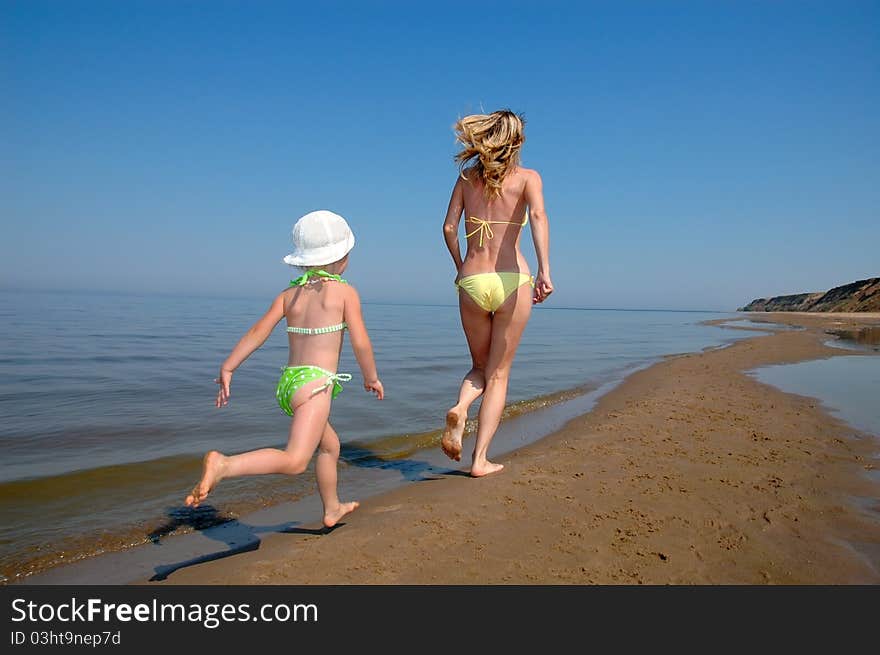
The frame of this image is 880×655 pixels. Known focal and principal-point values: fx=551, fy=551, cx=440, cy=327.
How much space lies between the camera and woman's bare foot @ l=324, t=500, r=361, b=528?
3000mm

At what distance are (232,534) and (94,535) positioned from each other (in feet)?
2.46

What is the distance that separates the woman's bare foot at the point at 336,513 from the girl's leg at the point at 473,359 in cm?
74

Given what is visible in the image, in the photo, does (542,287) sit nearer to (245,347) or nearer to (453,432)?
(453,432)

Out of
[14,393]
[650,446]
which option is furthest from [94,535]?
[14,393]

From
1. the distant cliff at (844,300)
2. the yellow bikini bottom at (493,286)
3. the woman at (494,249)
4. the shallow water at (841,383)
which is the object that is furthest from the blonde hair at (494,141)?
the distant cliff at (844,300)

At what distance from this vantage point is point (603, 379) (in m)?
9.19

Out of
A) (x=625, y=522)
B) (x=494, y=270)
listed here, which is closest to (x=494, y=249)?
(x=494, y=270)

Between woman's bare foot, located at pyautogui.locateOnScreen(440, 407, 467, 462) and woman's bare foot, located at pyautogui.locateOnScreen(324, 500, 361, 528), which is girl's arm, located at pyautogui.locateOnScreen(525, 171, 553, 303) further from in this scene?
woman's bare foot, located at pyautogui.locateOnScreen(324, 500, 361, 528)

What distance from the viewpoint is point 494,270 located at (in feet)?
12.3

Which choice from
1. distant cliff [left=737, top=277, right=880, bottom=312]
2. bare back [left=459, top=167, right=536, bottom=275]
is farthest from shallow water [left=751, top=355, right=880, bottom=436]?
distant cliff [left=737, top=277, right=880, bottom=312]

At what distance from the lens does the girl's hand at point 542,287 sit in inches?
142

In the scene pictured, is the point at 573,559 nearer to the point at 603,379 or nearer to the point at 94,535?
the point at 94,535

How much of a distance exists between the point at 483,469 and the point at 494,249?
1.51m
